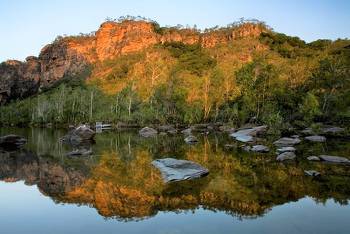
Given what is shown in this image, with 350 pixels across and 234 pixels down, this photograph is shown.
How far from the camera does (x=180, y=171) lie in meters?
15.8

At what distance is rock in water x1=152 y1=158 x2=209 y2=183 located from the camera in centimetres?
1510

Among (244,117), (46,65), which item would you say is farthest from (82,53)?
(244,117)

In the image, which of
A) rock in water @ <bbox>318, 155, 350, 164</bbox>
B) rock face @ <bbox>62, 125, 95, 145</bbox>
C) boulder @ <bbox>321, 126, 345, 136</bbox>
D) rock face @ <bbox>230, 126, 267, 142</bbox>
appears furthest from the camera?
boulder @ <bbox>321, 126, 345, 136</bbox>

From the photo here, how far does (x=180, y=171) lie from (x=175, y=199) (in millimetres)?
3640

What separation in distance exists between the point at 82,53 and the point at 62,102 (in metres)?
89.5

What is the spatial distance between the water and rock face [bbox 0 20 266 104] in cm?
13066

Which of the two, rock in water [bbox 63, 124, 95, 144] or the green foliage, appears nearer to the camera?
rock in water [bbox 63, 124, 95, 144]

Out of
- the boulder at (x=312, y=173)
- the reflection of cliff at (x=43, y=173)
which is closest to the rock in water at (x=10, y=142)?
the reflection of cliff at (x=43, y=173)

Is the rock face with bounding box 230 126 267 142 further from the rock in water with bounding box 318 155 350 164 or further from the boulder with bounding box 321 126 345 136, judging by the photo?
the rock in water with bounding box 318 155 350 164

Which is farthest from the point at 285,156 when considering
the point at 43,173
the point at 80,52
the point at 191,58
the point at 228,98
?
the point at 80,52

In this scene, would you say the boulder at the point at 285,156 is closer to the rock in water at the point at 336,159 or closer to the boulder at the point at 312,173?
the rock in water at the point at 336,159

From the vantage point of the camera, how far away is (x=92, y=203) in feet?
39.7

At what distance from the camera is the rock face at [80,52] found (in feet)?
499

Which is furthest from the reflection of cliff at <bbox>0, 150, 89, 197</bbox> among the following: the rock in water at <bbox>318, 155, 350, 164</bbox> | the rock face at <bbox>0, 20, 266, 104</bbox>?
the rock face at <bbox>0, 20, 266, 104</bbox>
